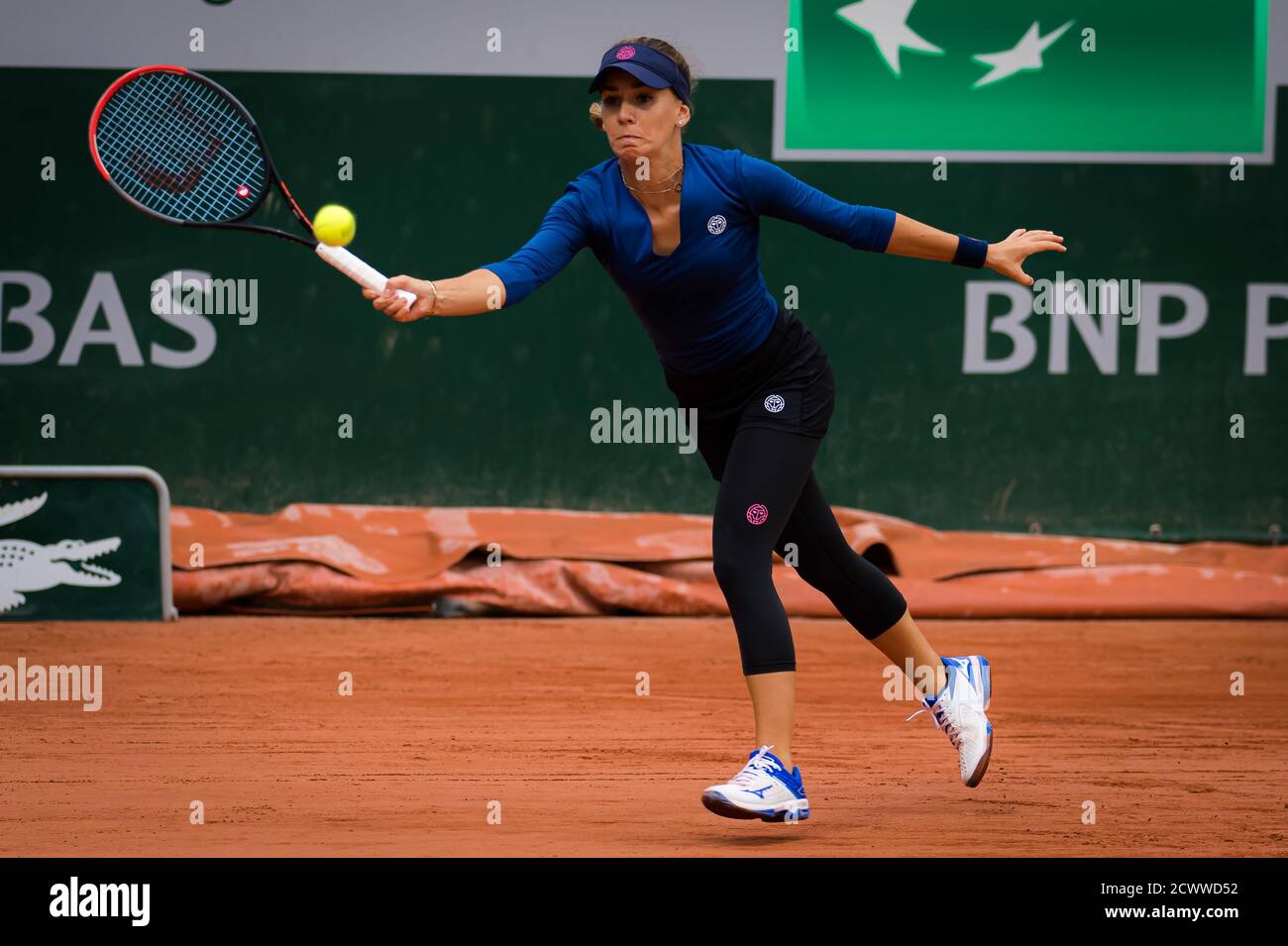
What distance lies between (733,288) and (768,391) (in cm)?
24

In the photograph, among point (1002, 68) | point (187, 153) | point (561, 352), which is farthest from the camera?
point (561, 352)

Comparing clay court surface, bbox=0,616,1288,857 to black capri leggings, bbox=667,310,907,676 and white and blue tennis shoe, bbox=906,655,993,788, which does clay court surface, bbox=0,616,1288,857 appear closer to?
white and blue tennis shoe, bbox=906,655,993,788

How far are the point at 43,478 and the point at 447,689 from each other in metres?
2.20

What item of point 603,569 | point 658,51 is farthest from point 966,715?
point 603,569

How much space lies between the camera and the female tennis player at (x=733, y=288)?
3.46m

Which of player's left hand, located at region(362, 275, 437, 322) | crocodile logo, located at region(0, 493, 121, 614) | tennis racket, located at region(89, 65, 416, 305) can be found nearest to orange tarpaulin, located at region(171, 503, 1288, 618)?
crocodile logo, located at region(0, 493, 121, 614)

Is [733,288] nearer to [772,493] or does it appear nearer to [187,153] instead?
[772,493]

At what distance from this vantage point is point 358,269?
313cm

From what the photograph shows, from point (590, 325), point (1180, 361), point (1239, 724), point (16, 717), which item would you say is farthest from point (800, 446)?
point (1180, 361)

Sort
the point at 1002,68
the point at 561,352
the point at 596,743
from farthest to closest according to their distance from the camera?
the point at 561,352
the point at 1002,68
the point at 596,743

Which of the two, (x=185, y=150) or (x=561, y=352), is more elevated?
(x=185, y=150)

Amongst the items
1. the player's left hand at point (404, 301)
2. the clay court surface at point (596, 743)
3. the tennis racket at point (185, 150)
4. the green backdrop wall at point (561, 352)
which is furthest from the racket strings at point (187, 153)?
the green backdrop wall at point (561, 352)

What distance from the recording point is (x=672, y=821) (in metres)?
3.62

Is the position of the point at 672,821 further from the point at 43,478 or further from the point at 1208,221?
the point at 1208,221
